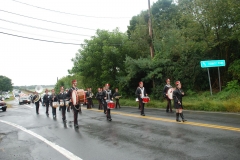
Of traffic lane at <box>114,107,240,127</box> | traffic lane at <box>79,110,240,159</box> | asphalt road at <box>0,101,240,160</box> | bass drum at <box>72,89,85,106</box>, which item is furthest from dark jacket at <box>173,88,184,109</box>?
bass drum at <box>72,89,85,106</box>

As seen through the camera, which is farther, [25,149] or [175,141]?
[25,149]

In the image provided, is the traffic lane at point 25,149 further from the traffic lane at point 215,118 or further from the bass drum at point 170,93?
the bass drum at point 170,93

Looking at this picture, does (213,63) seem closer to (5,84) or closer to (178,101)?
(178,101)

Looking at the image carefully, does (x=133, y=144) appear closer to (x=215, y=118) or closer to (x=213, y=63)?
(x=215, y=118)

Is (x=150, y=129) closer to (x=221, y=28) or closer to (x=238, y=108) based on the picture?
(x=238, y=108)

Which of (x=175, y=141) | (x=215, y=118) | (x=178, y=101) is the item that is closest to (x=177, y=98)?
(x=178, y=101)

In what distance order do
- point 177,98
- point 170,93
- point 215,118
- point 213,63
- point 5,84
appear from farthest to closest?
1. point 5,84
2. point 213,63
3. point 170,93
4. point 215,118
5. point 177,98

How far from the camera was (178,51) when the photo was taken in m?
20.0

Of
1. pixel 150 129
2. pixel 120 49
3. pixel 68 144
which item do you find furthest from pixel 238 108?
pixel 120 49

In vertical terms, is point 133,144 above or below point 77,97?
below

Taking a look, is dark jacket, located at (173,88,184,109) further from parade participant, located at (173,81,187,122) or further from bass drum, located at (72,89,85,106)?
bass drum, located at (72,89,85,106)

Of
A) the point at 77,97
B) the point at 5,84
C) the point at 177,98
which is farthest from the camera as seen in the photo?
the point at 5,84

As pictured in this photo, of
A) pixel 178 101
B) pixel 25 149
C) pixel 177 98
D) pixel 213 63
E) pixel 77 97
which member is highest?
pixel 213 63

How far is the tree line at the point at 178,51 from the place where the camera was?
16781mm
